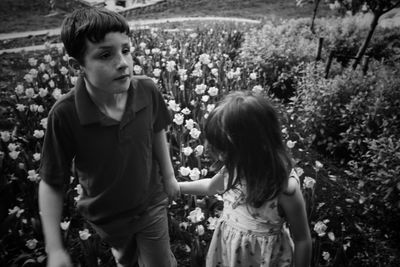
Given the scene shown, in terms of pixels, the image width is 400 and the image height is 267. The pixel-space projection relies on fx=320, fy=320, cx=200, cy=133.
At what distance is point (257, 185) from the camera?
133cm

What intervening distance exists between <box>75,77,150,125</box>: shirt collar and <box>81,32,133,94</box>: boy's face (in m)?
0.07

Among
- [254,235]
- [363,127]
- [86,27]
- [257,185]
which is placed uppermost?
[86,27]

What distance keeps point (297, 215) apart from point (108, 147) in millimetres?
859

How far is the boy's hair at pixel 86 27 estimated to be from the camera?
1.33 meters

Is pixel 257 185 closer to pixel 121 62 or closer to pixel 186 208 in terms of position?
pixel 121 62

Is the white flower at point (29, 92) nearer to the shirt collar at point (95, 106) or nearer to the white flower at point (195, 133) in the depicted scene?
the white flower at point (195, 133)

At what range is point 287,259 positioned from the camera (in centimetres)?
146

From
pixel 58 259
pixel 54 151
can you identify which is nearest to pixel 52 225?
pixel 58 259

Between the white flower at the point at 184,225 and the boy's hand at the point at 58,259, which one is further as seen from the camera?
the white flower at the point at 184,225

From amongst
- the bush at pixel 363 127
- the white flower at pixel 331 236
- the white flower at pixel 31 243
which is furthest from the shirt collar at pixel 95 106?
the bush at pixel 363 127

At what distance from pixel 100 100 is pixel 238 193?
784mm

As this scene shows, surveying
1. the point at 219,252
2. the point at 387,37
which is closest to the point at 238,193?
the point at 219,252

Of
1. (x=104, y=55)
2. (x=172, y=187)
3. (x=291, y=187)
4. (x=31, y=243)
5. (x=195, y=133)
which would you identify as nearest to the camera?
(x=291, y=187)

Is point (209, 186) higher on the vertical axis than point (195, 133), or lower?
higher
